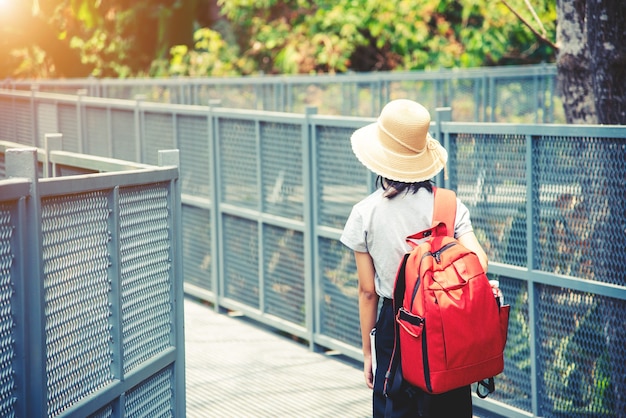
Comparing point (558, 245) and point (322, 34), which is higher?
point (322, 34)

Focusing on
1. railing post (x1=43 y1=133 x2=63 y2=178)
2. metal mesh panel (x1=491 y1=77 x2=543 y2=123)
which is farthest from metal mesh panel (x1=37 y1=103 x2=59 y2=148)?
railing post (x1=43 y1=133 x2=63 y2=178)

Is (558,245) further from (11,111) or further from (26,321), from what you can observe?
(11,111)

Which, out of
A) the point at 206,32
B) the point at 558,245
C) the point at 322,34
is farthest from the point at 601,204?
the point at 206,32

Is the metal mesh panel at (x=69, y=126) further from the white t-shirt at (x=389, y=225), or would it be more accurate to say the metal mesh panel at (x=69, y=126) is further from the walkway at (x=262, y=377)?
the white t-shirt at (x=389, y=225)

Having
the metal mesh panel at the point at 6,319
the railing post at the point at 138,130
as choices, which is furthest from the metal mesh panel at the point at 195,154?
the metal mesh panel at the point at 6,319

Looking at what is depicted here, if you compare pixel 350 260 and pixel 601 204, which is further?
pixel 350 260

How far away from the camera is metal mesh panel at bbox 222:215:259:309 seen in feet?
28.5

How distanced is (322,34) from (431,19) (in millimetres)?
2418

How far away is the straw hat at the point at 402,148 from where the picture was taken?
3.96 meters

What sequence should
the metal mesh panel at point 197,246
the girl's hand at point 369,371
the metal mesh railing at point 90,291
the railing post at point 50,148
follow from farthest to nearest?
the metal mesh panel at point 197,246, the railing post at point 50,148, the girl's hand at point 369,371, the metal mesh railing at point 90,291

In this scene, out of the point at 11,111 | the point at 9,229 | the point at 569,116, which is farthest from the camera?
the point at 11,111

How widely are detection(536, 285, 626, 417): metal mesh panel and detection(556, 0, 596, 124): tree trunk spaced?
1.81 meters

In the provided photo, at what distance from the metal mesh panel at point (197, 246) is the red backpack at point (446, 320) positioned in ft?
18.9

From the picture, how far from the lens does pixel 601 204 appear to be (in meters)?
5.24
